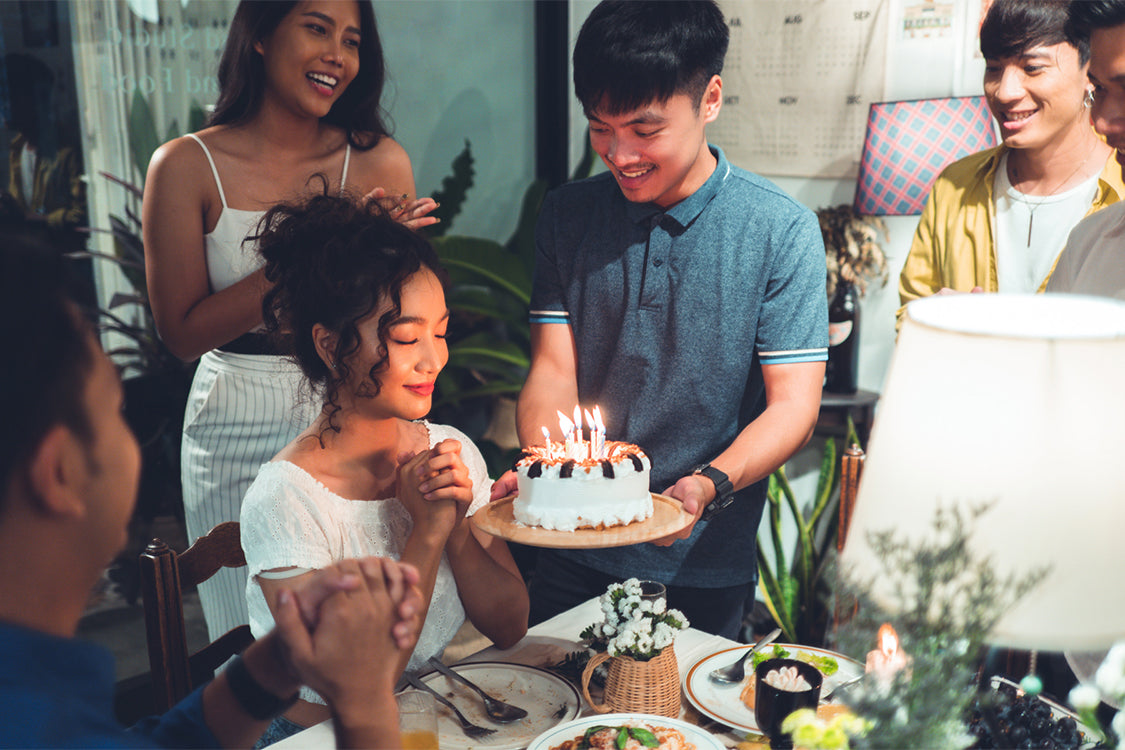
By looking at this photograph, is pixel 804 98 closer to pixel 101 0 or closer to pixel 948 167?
pixel 948 167

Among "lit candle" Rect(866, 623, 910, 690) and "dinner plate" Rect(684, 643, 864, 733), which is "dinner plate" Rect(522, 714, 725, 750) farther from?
"lit candle" Rect(866, 623, 910, 690)

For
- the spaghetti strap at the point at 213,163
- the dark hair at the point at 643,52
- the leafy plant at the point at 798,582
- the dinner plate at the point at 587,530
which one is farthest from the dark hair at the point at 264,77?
the leafy plant at the point at 798,582

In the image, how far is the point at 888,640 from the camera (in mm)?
909

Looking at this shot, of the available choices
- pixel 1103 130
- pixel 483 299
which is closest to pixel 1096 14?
pixel 1103 130

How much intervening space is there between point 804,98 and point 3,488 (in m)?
3.51

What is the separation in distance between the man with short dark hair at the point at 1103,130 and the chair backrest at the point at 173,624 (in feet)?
5.26

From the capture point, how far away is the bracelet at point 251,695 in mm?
1031

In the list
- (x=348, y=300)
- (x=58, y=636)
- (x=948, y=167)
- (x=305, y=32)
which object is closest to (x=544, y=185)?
(x=948, y=167)

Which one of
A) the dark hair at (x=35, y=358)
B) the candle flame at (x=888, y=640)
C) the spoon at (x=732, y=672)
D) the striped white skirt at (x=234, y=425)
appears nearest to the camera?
the dark hair at (x=35, y=358)

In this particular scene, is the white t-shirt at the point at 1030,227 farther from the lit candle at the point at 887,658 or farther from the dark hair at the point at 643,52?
the lit candle at the point at 887,658

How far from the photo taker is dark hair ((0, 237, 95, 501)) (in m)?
0.74

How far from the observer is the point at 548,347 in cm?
211

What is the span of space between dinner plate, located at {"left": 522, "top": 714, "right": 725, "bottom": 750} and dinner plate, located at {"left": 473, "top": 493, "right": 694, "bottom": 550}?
10.1 inches

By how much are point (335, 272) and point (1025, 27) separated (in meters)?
1.93
